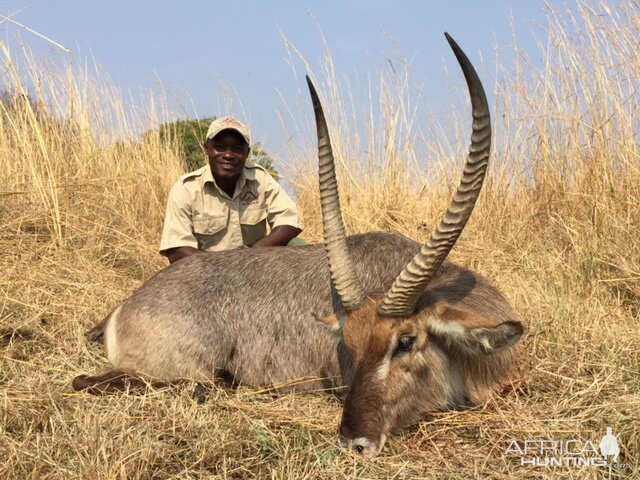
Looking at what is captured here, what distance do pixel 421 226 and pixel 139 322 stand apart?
13.9 feet

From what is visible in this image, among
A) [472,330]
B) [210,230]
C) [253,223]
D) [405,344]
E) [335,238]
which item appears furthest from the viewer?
[253,223]

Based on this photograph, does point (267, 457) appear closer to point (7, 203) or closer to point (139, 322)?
point (139, 322)

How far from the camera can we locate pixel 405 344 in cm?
341

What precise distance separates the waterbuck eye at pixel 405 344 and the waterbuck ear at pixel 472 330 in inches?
4.6

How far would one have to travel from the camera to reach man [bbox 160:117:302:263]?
5996mm

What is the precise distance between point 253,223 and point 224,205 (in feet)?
1.10

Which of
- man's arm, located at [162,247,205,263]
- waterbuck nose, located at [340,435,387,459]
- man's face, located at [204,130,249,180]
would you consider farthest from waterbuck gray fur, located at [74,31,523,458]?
man's face, located at [204,130,249,180]

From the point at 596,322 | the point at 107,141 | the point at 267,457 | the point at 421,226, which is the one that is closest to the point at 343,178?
the point at 421,226

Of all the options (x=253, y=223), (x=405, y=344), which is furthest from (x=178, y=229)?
(x=405, y=344)

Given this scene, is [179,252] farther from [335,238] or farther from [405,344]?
[405,344]

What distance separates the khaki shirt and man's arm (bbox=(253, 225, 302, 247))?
0.40ft

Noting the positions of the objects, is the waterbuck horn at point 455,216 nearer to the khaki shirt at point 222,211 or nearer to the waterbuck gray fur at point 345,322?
the waterbuck gray fur at point 345,322

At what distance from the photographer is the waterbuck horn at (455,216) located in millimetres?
2850

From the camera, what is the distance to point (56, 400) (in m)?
3.70
